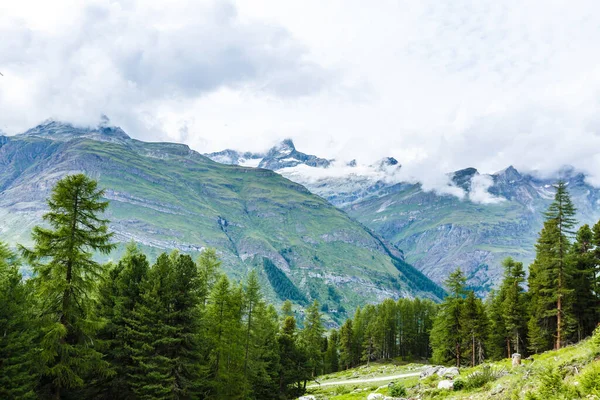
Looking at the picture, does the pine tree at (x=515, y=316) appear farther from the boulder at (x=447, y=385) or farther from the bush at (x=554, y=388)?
the bush at (x=554, y=388)

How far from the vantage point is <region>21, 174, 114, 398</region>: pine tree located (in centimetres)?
2745

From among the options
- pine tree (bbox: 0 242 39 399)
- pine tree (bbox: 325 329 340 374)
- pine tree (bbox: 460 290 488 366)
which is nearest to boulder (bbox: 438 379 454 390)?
pine tree (bbox: 0 242 39 399)

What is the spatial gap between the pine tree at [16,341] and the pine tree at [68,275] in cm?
110

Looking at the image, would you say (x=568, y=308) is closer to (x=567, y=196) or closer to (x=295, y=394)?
(x=567, y=196)

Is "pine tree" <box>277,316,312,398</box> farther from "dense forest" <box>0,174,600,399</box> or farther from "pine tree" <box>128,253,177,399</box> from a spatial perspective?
"pine tree" <box>128,253,177,399</box>

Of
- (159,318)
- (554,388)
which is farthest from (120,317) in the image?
(554,388)

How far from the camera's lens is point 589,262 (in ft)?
183

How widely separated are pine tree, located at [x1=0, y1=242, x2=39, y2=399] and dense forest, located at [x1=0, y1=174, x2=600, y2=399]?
3.1 inches

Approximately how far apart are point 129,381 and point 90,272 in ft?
41.2

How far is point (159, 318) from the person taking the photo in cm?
3725

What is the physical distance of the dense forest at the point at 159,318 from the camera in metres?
28.0

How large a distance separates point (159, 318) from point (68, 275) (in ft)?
36.1

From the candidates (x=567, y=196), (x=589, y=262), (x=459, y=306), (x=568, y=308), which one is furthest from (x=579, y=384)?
(x=459, y=306)

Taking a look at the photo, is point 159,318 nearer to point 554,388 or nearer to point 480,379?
point 480,379
